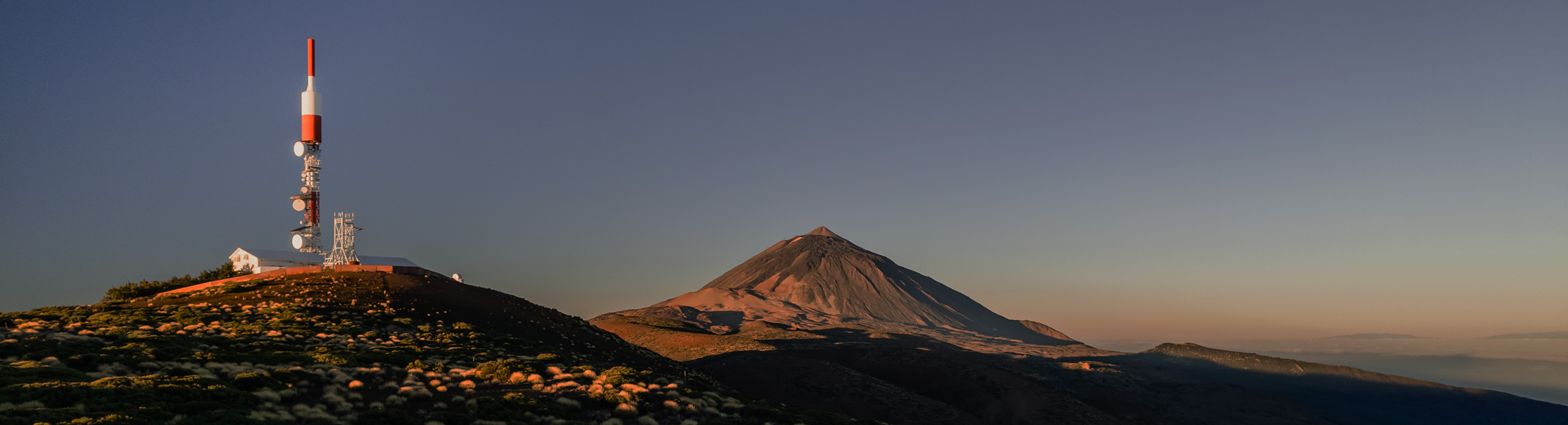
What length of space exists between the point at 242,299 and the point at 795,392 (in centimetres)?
3340

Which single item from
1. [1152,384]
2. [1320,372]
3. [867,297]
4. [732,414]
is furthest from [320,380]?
[867,297]

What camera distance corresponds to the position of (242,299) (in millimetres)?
40875

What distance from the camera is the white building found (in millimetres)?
54719

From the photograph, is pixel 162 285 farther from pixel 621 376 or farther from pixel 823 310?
pixel 823 310

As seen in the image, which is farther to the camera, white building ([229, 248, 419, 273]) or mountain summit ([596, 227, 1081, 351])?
mountain summit ([596, 227, 1081, 351])

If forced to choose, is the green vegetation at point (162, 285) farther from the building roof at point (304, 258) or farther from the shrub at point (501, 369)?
the shrub at point (501, 369)

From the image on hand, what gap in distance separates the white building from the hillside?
35.7ft

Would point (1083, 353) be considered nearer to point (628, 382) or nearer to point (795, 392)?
point (795, 392)

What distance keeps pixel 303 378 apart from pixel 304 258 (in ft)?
139

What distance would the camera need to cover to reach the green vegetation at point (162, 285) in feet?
148

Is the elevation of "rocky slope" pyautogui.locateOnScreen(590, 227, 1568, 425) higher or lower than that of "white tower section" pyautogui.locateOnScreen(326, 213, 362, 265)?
lower

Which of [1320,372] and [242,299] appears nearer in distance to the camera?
[242,299]

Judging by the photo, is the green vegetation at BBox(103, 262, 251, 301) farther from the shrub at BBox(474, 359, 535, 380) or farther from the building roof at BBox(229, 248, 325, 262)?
the shrub at BBox(474, 359, 535, 380)

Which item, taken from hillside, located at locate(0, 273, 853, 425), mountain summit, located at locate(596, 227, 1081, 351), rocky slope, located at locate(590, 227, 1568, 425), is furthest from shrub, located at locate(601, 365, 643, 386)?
mountain summit, located at locate(596, 227, 1081, 351)
